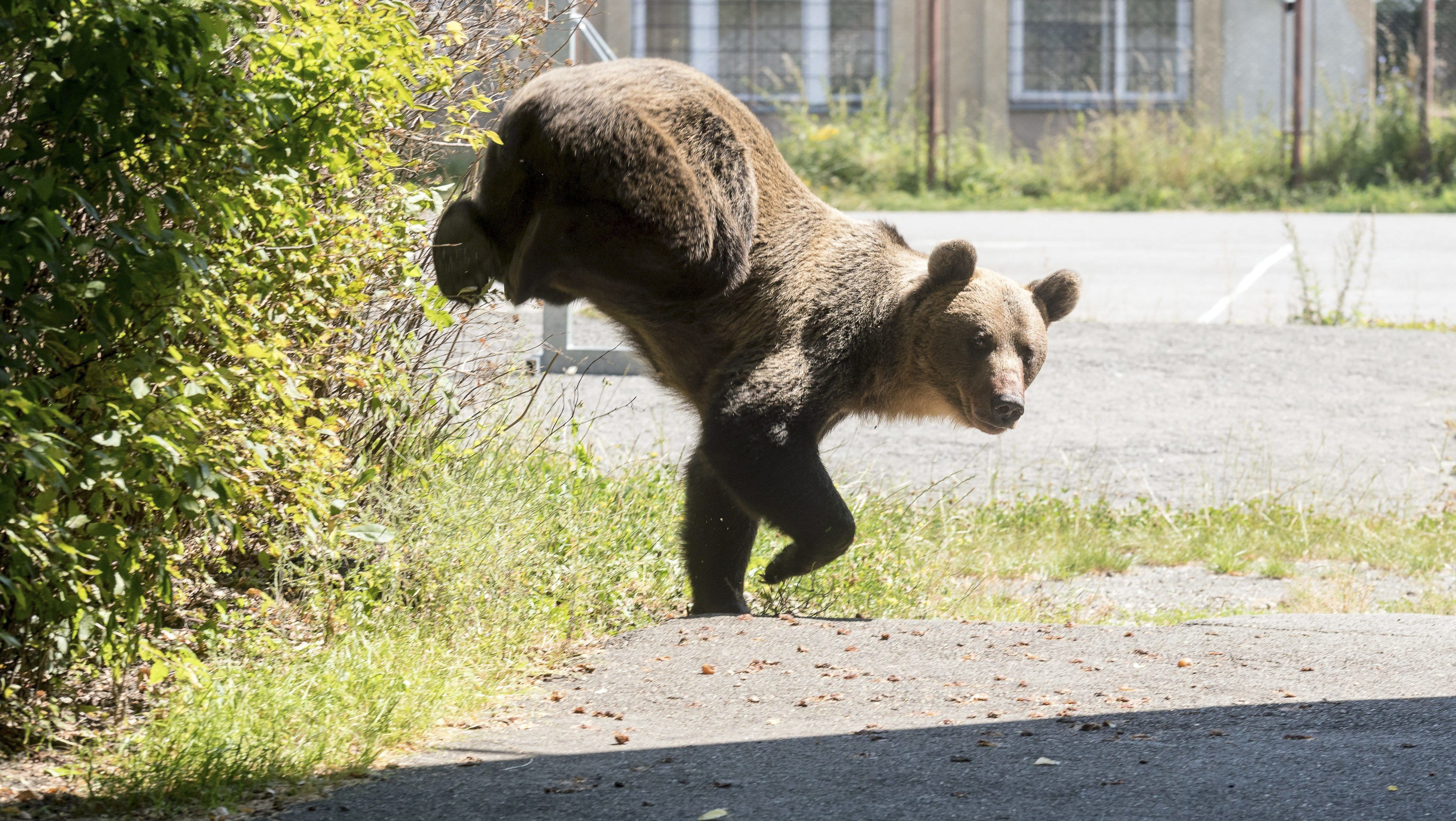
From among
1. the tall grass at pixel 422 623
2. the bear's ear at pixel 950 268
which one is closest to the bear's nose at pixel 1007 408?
the bear's ear at pixel 950 268

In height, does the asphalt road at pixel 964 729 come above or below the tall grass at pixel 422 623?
below

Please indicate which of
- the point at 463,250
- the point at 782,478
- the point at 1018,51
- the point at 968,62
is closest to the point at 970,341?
the point at 782,478

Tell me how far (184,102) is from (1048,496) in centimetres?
580

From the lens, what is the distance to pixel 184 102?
3123 millimetres

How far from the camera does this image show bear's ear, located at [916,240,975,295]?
16.5 feet

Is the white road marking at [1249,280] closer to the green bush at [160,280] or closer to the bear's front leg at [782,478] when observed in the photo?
the bear's front leg at [782,478]

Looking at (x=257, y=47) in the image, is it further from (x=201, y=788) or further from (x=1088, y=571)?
(x=1088, y=571)

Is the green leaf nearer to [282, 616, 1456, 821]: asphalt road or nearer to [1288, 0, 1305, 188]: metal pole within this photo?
[282, 616, 1456, 821]: asphalt road

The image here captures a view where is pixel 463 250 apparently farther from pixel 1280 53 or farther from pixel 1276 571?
pixel 1280 53

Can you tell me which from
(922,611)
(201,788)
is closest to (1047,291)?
(922,611)

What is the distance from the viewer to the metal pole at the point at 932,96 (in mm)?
19719

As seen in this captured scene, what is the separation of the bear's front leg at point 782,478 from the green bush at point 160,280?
1.16 m

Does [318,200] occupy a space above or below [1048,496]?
above

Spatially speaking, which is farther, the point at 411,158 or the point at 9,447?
the point at 411,158
